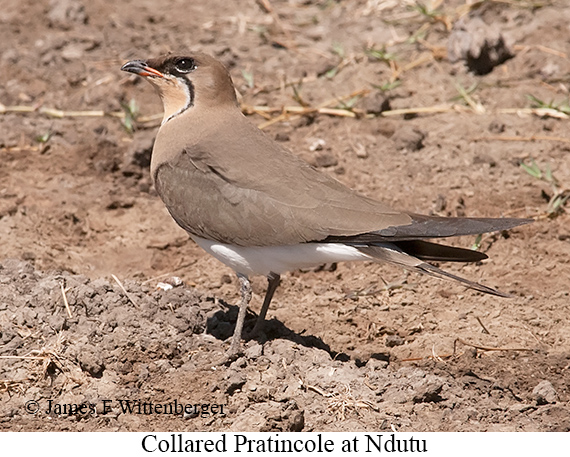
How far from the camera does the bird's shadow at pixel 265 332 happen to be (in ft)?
16.1

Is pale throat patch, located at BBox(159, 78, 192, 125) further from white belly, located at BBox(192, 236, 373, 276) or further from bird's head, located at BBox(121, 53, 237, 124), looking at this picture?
white belly, located at BBox(192, 236, 373, 276)

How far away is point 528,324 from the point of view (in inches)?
200

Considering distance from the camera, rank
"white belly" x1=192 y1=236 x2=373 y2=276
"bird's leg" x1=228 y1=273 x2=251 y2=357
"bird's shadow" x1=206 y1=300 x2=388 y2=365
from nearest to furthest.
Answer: "white belly" x1=192 y1=236 x2=373 y2=276, "bird's leg" x1=228 y1=273 x2=251 y2=357, "bird's shadow" x1=206 y1=300 x2=388 y2=365

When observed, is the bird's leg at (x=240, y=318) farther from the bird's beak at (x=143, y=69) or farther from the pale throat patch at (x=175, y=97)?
the bird's beak at (x=143, y=69)

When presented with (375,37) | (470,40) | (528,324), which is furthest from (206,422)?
(375,37)

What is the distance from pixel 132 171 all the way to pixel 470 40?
286 cm

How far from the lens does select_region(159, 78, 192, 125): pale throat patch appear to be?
5.29 metres

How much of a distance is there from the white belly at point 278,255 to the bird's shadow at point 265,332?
1.16ft

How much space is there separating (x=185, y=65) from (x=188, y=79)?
3.1 inches

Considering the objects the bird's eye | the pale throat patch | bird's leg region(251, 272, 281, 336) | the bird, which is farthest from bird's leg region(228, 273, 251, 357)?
the bird's eye

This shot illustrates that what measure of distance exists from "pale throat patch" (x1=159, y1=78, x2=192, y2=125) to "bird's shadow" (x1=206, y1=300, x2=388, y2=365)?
3.62 ft

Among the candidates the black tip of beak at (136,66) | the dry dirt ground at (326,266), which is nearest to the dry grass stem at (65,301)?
the dry dirt ground at (326,266)

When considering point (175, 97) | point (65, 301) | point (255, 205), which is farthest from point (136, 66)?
point (65, 301)
